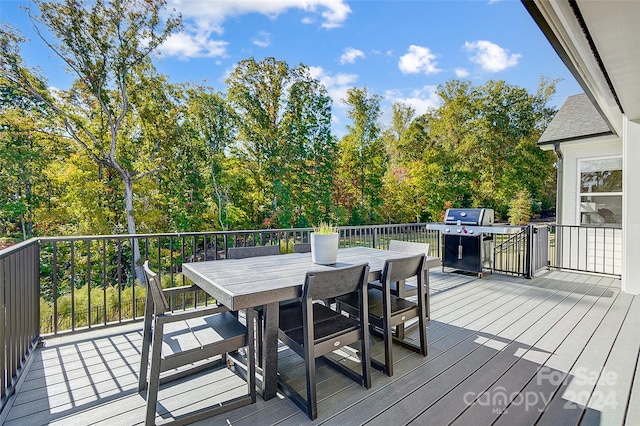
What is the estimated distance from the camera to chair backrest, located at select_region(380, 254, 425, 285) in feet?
7.54

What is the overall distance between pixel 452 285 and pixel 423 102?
1528 centimetres

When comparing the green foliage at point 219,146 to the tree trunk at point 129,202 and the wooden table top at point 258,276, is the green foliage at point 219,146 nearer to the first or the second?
the tree trunk at point 129,202

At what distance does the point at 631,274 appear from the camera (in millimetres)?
4441

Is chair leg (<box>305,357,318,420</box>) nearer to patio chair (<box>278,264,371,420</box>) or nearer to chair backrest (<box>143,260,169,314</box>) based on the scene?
patio chair (<box>278,264,371,420</box>)

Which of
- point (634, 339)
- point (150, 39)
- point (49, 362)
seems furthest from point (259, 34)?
point (634, 339)

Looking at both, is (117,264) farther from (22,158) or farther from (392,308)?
(22,158)

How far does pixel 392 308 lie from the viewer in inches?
99.7

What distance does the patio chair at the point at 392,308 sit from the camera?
230 cm

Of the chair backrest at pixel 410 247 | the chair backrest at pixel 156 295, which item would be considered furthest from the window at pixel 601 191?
the chair backrest at pixel 156 295

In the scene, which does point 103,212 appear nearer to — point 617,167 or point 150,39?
point 150,39

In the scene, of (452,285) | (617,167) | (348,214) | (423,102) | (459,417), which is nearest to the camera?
(459,417)

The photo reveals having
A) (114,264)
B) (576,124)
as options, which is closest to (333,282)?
(576,124)

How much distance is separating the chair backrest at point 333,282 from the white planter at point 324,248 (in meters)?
0.55

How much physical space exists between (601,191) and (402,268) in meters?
6.45
